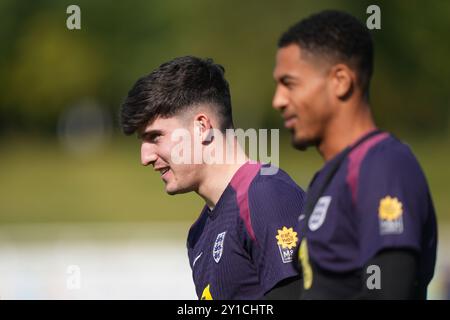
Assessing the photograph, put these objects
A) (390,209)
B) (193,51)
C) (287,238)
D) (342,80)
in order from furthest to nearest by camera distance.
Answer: (193,51)
(287,238)
(342,80)
(390,209)

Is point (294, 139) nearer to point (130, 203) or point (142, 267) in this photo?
point (142, 267)

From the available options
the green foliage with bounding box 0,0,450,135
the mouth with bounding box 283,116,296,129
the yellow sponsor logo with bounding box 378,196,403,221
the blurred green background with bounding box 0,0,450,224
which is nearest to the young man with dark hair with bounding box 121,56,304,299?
the mouth with bounding box 283,116,296,129

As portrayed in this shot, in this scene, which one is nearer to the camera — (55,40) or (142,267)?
(142,267)

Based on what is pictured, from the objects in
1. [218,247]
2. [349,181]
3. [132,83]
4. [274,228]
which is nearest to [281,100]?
[349,181]

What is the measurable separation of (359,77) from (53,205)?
24.0m

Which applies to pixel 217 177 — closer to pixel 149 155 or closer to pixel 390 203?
pixel 149 155

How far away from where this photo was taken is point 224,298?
4926 mm

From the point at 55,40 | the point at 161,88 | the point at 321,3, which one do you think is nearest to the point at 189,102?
the point at 161,88

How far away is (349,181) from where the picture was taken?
352cm

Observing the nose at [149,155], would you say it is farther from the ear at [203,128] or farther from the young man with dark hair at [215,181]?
the ear at [203,128]

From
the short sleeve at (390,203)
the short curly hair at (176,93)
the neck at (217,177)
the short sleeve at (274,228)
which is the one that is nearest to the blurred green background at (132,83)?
the short curly hair at (176,93)

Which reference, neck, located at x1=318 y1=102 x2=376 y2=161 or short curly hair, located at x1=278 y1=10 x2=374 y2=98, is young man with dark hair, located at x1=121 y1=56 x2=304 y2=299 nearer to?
neck, located at x1=318 y1=102 x2=376 y2=161

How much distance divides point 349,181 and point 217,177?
5.89 feet

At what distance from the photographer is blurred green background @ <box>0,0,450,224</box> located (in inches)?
1138
